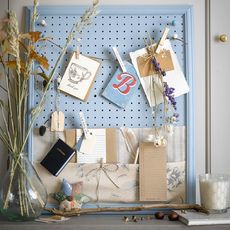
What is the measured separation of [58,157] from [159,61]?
1.44ft

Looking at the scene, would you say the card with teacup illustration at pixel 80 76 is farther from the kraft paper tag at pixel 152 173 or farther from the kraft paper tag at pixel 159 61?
the kraft paper tag at pixel 152 173

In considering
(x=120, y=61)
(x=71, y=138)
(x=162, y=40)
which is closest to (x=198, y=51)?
(x=162, y=40)

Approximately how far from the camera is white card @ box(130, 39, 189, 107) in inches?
50.8

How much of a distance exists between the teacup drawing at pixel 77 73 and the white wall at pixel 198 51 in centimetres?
21

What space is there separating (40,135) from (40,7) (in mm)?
412

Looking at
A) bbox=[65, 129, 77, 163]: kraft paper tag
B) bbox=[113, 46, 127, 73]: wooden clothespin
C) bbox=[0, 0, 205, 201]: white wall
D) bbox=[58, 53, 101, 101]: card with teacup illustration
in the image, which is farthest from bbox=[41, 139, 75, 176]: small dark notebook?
bbox=[0, 0, 205, 201]: white wall

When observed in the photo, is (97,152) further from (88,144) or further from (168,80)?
(168,80)

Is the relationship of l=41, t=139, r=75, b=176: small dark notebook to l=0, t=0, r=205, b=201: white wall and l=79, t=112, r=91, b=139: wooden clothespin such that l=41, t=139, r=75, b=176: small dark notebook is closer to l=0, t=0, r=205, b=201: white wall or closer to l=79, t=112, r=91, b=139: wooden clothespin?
l=79, t=112, r=91, b=139: wooden clothespin

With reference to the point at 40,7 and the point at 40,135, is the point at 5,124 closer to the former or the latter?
the point at 40,135

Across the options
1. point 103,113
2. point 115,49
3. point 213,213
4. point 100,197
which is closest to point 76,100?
point 103,113

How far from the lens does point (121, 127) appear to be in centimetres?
129

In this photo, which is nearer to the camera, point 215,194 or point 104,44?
point 215,194

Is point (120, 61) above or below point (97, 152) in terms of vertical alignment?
above

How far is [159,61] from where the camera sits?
51.1 inches
